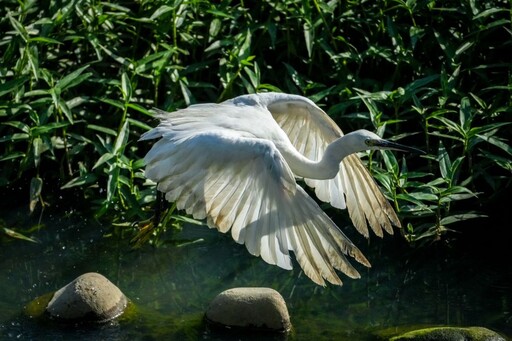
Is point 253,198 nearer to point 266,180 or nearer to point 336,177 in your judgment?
point 266,180

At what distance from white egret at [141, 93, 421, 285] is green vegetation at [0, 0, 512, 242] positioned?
0.49 m

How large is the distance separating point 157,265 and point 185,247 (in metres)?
0.28

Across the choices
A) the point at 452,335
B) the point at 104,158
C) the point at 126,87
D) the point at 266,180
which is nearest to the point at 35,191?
the point at 104,158

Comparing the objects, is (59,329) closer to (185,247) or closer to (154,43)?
(185,247)

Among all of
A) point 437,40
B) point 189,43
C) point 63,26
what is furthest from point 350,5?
point 63,26

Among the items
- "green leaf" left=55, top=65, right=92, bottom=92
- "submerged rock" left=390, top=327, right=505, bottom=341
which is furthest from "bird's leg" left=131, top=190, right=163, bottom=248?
"submerged rock" left=390, top=327, right=505, bottom=341

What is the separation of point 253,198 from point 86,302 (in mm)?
1089

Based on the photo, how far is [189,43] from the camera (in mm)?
7391

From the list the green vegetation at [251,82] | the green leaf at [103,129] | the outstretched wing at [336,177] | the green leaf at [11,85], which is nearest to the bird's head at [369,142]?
the outstretched wing at [336,177]

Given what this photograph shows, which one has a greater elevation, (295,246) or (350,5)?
(350,5)

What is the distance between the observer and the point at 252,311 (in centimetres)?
542

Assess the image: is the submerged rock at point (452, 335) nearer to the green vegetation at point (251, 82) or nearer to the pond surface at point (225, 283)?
the pond surface at point (225, 283)

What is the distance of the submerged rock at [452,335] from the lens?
5211mm

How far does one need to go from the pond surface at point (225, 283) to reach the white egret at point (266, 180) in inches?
19.5
